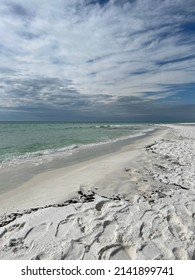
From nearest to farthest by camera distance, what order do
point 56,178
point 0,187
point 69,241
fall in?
1. point 69,241
2. point 0,187
3. point 56,178

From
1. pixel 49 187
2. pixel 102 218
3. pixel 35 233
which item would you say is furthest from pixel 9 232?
pixel 49 187

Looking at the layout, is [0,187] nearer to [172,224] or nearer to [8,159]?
[8,159]

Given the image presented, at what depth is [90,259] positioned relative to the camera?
3.22 metres

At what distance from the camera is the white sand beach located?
3369mm

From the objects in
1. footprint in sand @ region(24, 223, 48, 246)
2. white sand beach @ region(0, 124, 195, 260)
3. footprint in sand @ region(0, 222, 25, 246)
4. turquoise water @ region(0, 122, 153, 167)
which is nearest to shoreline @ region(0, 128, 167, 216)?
white sand beach @ region(0, 124, 195, 260)

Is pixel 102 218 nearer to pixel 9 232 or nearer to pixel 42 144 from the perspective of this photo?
pixel 9 232

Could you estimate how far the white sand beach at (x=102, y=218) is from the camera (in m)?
3.37

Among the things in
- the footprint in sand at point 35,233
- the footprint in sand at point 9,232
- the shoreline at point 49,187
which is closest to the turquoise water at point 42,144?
the shoreline at point 49,187

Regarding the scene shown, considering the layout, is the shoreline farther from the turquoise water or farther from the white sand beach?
the turquoise water

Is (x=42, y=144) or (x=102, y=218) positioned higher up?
(x=42, y=144)

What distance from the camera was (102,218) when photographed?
14.0 ft

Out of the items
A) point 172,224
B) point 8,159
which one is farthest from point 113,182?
point 8,159

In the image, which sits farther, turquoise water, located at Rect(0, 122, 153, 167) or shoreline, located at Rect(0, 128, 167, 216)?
turquoise water, located at Rect(0, 122, 153, 167)

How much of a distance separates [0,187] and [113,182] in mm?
3964
